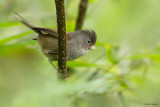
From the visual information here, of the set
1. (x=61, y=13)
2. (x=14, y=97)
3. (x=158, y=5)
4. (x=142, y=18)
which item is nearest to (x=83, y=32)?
(x=142, y=18)

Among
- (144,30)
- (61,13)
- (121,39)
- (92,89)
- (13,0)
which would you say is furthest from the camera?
(13,0)

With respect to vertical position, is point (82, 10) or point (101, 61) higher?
point (82, 10)

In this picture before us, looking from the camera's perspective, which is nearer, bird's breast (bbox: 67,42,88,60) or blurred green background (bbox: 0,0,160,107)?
blurred green background (bbox: 0,0,160,107)

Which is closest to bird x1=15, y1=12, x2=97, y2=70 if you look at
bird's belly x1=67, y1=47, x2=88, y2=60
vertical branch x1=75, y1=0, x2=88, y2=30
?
bird's belly x1=67, y1=47, x2=88, y2=60

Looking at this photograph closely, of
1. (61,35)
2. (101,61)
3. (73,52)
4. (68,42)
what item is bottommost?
(101,61)

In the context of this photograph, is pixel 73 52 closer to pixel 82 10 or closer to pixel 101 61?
pixel 82 10

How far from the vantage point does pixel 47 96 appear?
766 millimetres

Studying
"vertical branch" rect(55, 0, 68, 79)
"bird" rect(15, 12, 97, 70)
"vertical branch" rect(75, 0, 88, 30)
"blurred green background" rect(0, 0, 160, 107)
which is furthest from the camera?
"bird" rect(15, 12, 97, 70)

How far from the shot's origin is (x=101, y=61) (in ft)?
13.2

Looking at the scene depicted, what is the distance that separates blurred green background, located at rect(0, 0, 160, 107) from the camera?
82 cm

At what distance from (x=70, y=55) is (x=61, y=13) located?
5.48 feet

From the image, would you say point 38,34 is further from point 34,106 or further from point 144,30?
point 34,106

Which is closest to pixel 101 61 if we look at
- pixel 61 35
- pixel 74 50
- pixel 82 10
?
pixel 74 50

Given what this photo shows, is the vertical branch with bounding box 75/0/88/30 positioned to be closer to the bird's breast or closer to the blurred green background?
the blurred green background
